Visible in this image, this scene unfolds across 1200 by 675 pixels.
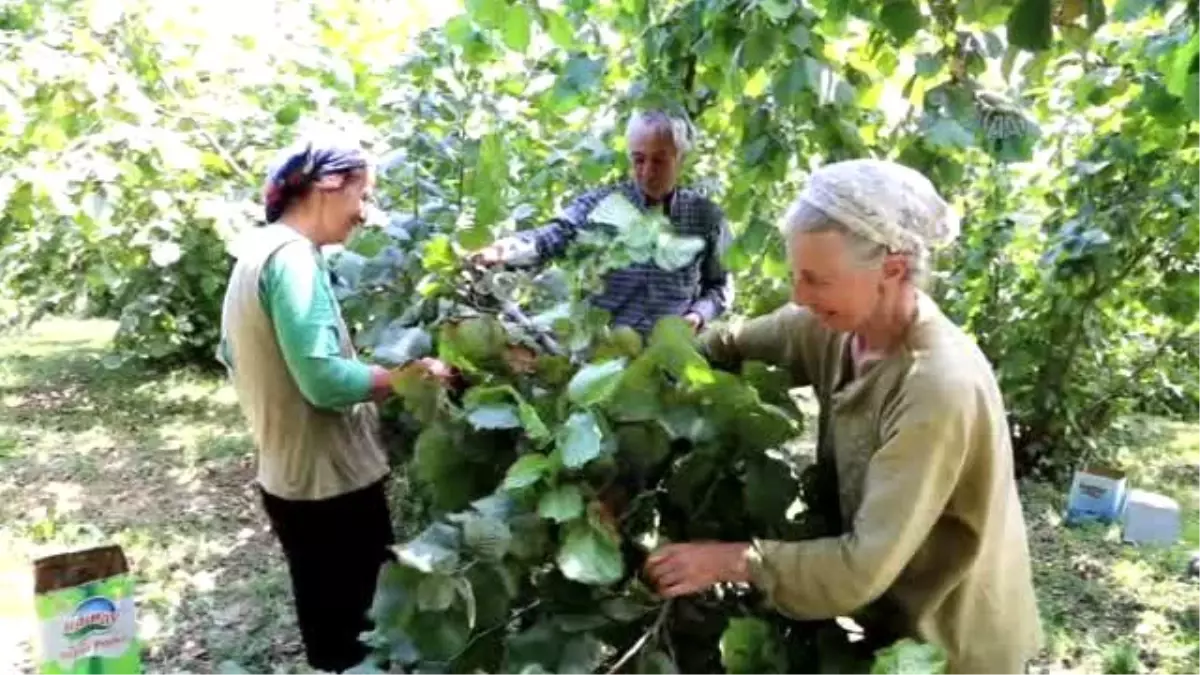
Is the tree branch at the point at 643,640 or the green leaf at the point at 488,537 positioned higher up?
the green leaf at the point at 488,537

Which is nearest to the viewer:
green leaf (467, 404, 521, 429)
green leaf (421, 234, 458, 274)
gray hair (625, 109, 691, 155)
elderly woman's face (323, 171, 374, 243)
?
green leaf (467, 404, 521, 429)

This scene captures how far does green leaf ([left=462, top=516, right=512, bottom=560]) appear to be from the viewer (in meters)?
1.46

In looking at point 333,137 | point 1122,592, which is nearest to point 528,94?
point 333,137

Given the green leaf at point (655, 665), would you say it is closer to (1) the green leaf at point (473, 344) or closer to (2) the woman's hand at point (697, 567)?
(2) the woman's hand at point (697, 567)

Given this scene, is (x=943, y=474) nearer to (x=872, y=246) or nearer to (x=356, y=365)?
(x=872, y=246)

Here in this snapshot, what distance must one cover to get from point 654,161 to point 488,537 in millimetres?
1773

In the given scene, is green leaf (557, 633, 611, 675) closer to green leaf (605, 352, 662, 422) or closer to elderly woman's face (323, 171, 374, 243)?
green leaf (605, 352, 662, 422)

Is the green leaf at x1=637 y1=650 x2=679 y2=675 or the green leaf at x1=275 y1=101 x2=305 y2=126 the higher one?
the green leaf at x1=275 y1=101 x2=305 y2=126

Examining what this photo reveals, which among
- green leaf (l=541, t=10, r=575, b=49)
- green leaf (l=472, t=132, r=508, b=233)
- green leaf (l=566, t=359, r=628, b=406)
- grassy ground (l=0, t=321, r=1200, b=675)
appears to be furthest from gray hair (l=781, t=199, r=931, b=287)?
grassy ground (l=0, t=321, r=1200, b=675)

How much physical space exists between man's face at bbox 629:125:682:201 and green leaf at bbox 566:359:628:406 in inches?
61.7

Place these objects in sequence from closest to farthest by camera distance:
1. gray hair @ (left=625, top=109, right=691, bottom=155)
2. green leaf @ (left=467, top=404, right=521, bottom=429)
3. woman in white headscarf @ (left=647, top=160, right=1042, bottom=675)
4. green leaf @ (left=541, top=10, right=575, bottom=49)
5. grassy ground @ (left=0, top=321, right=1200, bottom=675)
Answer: woman in white headscarf @ (left=647, top=160, right=1042, bottom=675) → green leaf @ (left=467, top=404, right=521, bottom=429) → green leaf @ (left=541, top=10, right=575, bottom=49) → gray hair @ (left=625, top=109, right=691, bottom=155) → grassy ground @ (left=0, top=321, right=1200, bottom=675)

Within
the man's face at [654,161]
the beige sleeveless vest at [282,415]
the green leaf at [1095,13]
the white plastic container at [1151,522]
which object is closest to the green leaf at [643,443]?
the green leaf at [1095,13]

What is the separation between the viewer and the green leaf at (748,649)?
1478 mm

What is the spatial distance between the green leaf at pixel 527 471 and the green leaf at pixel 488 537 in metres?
0.05
